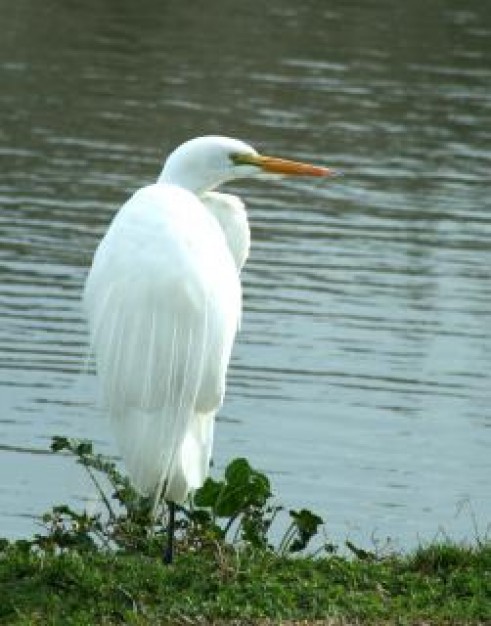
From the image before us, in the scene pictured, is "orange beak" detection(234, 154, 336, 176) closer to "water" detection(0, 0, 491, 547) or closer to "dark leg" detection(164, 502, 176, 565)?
"dark leg" detection(164, 502, 176, 565)

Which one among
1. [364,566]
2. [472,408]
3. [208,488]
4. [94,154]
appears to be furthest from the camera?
[94,154]

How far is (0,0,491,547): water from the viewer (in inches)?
435

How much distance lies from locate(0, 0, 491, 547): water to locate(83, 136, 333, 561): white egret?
2528mm

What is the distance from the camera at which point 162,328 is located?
6.82 metres

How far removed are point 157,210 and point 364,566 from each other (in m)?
1.39

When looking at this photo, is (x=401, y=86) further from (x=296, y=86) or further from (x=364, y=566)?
(x=364, y=566)

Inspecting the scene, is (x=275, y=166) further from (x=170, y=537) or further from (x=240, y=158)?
(x=170, y=537)

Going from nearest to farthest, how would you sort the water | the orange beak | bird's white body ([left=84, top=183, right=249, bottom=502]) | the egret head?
bird's white body ([left=84, top=183, right=249, bottom=502]), the egret head, the orange beak, the water

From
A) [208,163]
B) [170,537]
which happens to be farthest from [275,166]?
[170,537]

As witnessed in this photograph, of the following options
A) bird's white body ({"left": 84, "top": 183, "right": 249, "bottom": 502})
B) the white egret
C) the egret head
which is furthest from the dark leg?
the egret head

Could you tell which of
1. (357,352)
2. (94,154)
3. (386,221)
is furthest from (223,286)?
(94,154)

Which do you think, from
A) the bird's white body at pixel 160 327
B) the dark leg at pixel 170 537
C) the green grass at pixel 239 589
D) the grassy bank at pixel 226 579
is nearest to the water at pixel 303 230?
the grassy bank at pixel 226 579

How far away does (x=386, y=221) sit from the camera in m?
17.5

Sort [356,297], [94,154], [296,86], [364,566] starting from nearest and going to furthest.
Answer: [364,566] < [356,297] < [94,154] < [296,86]
